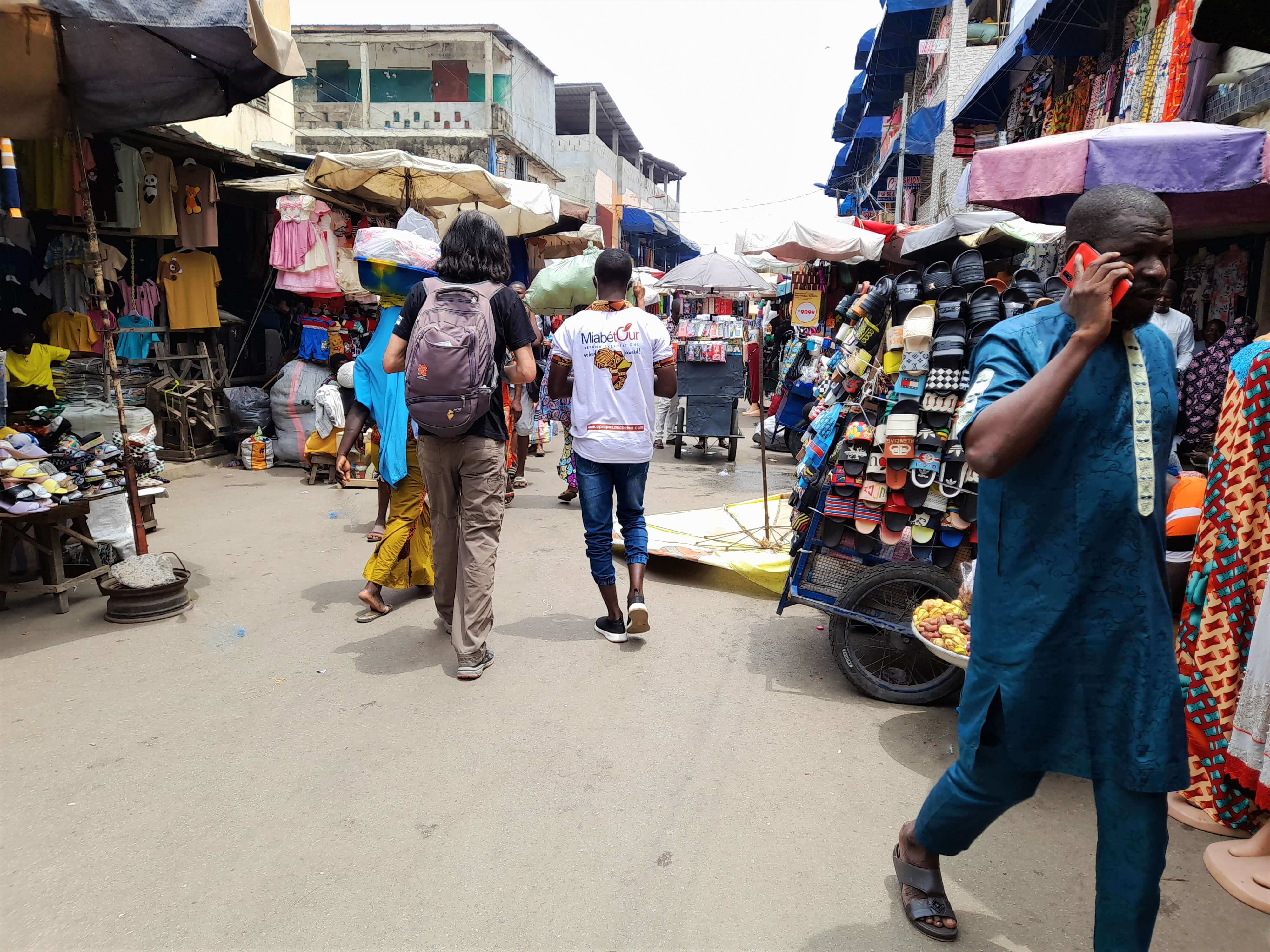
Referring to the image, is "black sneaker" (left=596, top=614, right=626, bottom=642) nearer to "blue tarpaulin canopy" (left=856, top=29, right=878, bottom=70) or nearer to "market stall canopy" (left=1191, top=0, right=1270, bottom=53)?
"market stall canopy" (left=1191, top=0, right=1270, bottom=53)

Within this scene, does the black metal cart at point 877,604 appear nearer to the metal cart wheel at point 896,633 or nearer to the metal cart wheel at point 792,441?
the metal cart wheel at point 896,633

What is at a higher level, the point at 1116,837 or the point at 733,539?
the point at 1116,837

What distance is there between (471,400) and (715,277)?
816 cm

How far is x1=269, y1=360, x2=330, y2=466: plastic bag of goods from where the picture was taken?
9.84 meters

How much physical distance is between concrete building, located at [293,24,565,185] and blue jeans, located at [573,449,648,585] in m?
22.1

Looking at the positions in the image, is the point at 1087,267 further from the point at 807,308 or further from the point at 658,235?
the point at 658,235

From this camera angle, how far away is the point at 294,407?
9.84 m

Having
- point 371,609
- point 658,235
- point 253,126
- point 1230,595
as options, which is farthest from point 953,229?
point 658,235

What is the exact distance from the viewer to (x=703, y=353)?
11.3 meters

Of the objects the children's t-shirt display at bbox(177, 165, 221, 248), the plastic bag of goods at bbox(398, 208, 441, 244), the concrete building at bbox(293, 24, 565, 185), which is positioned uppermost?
the concrete building at bbox(293, 24, 565, 185)

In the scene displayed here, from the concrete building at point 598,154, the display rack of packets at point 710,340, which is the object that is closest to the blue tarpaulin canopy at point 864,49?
the concrete building at point 598,154

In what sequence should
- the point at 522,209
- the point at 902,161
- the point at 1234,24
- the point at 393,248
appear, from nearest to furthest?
the point at 1234,24 < the point at 393,248 < the point at 522,209 < the point at 902,161

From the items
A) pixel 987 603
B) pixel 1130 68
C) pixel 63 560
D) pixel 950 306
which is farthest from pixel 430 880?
pixel 1130 68

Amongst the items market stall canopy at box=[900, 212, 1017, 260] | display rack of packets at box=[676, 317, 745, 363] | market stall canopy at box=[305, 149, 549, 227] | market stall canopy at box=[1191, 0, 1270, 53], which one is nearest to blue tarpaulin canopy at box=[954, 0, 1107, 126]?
market stall canopy at box=[900, 212, 1017, 260]
